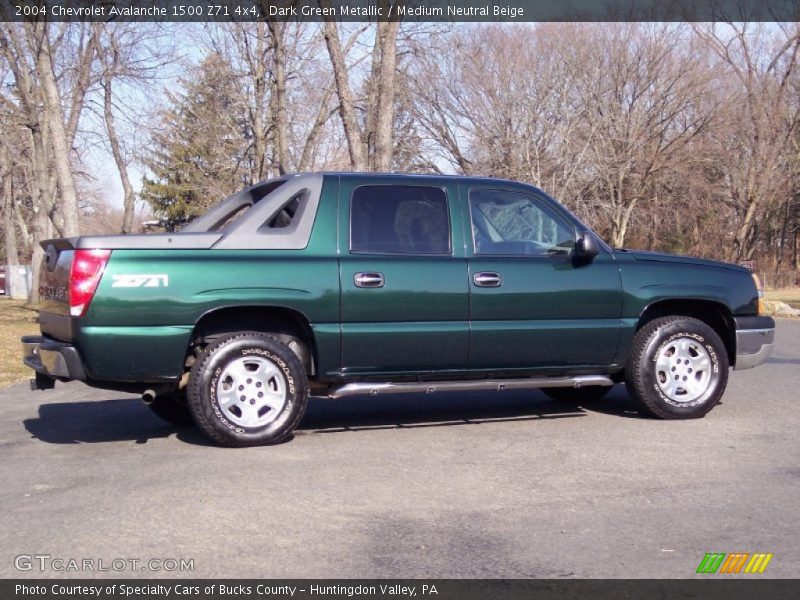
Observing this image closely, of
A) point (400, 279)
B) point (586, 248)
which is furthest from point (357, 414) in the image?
point (586, 248)

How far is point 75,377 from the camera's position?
6207 mm

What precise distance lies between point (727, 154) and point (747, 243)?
492 centimetres

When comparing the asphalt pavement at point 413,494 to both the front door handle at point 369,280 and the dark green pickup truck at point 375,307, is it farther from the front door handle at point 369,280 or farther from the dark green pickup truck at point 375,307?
the front door handle at point 369,280

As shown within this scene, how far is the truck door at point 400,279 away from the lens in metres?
6.68

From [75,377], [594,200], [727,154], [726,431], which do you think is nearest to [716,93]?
[727,154]

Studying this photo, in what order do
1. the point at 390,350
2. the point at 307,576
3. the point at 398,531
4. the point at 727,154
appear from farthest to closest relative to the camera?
the point at 727,154, the point at 390,350, the point at 398,531, the point at 307,576

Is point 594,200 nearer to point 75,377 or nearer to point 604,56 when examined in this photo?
point 604,56

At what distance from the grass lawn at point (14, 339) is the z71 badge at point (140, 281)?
16.8 feet

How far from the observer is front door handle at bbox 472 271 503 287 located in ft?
22.7

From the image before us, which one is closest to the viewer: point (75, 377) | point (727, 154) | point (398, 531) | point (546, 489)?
point (398, 531)

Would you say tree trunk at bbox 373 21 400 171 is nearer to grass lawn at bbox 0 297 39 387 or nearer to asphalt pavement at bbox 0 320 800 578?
grass lawn at bbox 0 297 39 387

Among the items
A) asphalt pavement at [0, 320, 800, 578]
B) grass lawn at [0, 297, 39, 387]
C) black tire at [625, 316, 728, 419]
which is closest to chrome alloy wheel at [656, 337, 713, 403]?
black tire at [625, 316, 728, 419]

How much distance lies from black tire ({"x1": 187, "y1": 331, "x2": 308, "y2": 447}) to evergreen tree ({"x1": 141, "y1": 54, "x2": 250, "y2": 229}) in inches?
862

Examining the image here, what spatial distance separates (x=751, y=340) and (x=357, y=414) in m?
3.31
